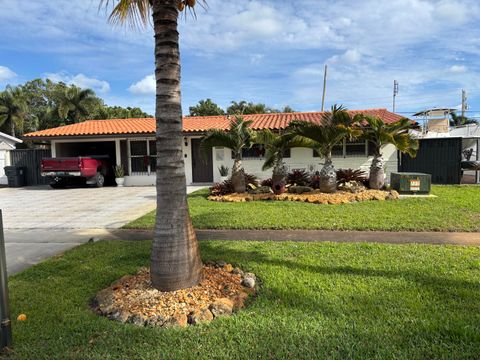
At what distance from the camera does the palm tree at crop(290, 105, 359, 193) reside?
10797 millimetres

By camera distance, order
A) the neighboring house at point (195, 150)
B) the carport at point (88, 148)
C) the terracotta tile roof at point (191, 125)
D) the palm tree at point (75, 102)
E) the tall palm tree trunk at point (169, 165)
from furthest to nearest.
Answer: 1. the palm tree at point (75, 102)
2. the carport at point (88, 148)
3. the terracotta tile roof at point (191, 125)
4. the neighboring house at point (195, 150)
5. the tall palm tree trunk at point (169, 165)

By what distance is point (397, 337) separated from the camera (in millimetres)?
2963

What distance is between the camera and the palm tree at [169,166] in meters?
3.73

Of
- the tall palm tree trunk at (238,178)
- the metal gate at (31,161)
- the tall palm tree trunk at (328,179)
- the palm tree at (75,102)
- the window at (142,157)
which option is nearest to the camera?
the tall palm tree trunk at (328,179)

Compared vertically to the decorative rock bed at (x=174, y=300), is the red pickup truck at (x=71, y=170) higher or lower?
higher

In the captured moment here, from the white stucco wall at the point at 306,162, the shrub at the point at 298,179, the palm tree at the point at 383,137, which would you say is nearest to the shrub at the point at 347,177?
the palm tree at the point at 383,137

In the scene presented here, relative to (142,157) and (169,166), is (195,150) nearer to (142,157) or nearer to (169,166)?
(142,157)

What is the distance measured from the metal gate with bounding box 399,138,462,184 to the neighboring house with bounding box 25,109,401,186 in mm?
1105

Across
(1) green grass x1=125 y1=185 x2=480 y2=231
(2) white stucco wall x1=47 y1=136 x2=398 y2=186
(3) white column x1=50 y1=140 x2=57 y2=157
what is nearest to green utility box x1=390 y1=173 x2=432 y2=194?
(1) green grass x1=125 y1=185 x2=480 y2=231

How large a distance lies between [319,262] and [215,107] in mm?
40561

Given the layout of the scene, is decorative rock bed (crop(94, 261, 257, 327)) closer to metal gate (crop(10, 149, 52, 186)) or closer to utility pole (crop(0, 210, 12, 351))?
utility pole (crop(0, 210, 12, 351))

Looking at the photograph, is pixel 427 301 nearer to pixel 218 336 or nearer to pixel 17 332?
pixel 218 336

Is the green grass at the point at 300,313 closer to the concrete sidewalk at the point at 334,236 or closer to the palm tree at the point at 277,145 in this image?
the concrete sidewalk at the point at 334,236

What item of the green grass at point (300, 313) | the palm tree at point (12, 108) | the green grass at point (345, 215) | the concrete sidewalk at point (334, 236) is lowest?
the green grass at point (300, 313)
